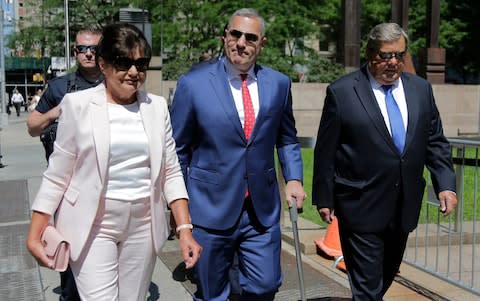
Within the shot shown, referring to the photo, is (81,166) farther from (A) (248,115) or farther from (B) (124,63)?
(A) (248,115)

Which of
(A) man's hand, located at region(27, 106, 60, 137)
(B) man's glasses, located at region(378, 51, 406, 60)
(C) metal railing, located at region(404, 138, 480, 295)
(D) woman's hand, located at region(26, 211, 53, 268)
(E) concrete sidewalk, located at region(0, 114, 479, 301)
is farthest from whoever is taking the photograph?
(C) metal railing, located at region(404, 138, 480, 295)

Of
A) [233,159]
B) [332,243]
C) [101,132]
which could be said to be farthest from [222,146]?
[332,243]

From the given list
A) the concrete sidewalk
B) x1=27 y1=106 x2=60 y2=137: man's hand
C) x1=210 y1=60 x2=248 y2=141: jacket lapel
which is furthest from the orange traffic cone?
x1=27 y1=106 x2=60 y2=137: man's hand

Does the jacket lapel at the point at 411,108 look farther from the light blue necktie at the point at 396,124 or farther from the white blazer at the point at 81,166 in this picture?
the white blazer at the point at 81,166

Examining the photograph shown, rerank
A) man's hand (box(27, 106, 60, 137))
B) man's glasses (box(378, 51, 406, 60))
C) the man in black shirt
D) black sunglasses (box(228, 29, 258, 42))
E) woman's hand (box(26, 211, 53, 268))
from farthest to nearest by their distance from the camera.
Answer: the man in black shirt → man's hand (box(27, 106, 60, 137)) → man's glasses (box(378, 51, 406, 60)) → black sunglasses (box(228, 29, 258, 42)) → woman's hand (box(26, 211, 53, 268))

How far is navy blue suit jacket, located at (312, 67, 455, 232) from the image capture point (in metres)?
3.68

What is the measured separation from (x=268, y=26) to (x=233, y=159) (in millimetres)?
29019

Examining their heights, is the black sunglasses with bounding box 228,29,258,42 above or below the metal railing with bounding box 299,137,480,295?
above

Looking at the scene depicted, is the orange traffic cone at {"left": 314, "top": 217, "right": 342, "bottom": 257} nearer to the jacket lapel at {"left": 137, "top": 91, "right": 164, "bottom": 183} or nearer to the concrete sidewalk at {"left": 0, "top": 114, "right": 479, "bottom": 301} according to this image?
the concrete sidewalk at {"left": 0, "top": 114, "right": 479, "bottom": 301}

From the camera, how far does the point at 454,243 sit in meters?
6.85

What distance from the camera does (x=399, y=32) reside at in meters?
3.65

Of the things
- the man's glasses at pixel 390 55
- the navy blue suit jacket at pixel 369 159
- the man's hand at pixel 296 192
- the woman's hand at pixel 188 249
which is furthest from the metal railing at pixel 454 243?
the woman's hand at pixel 188 249

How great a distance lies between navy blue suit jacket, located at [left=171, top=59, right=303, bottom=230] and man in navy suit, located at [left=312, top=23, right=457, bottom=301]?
371 mm

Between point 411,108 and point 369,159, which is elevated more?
point 411,108
